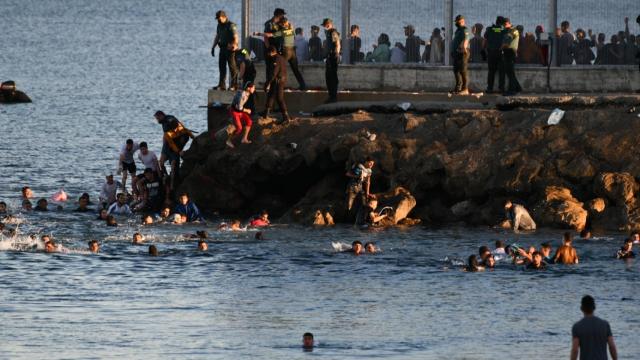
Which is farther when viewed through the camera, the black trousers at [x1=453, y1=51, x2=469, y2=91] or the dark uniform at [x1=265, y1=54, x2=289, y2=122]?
the black trousers at [x1=453, y1=51, x2=469, y2=91]

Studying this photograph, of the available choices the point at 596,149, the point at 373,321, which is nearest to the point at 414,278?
the point at 373,321

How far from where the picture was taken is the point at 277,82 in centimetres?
4866

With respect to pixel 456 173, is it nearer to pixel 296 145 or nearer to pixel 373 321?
pixel 296 145

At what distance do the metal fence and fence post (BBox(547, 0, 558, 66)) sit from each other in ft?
0.09

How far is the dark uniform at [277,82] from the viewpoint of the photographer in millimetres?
48469

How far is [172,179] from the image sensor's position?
5006 centimetres

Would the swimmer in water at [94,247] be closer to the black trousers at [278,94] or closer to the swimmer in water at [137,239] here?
the swimmer in water at [137,239]

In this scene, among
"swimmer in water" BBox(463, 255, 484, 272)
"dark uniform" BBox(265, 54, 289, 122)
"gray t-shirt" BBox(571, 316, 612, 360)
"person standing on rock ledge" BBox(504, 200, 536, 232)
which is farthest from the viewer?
"dark uniform" BBox(265, 54, 289, 122)

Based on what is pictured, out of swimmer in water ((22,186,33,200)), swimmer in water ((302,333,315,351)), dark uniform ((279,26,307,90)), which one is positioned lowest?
swimmer in water ((302,333,315,351))

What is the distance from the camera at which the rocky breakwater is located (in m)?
45.1

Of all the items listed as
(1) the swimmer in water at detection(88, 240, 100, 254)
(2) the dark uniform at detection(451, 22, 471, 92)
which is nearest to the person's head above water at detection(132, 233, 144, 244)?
(1) the swimmer in water at detection(88, 240, 100, 254)

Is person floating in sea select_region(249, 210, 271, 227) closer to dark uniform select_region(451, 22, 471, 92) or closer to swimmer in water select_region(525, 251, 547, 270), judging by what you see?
dark uniform select_region(451, 22, 471, 92)

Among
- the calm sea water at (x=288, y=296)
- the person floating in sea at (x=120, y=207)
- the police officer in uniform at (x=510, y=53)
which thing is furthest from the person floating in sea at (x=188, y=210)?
the police officer in uniform at (x=510, y=53)

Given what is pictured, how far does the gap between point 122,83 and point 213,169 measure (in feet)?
211
